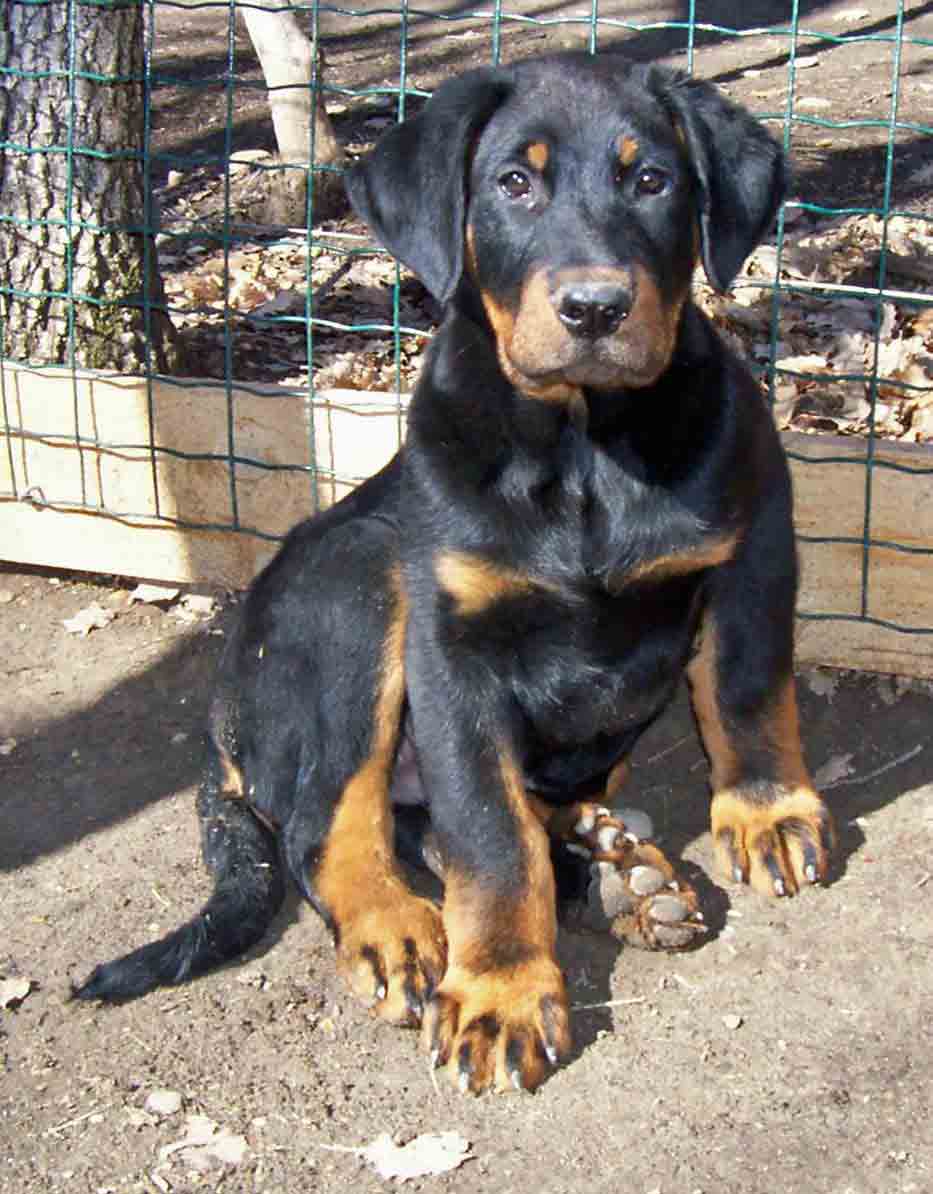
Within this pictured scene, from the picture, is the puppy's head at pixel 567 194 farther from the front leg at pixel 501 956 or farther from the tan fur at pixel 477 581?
the front leg at pixel 501 956

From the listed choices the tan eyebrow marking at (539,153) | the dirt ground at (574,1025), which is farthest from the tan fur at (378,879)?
the tan eyebrow marking at (539,153)

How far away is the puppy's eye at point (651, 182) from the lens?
3484mm

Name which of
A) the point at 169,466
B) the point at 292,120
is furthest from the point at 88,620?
the point at 292,120

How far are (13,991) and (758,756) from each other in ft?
5.69

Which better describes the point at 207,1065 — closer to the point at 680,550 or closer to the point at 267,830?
the point at 267,830

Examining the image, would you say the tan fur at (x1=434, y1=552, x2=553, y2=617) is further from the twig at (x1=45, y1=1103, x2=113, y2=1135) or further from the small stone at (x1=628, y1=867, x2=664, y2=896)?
the twig at (x1=45, y1=1103, x2=113, y2=1135)

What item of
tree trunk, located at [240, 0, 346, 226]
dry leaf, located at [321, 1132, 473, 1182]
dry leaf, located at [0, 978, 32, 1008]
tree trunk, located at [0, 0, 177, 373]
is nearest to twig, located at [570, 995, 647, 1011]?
dry leaf, located at [321, 1132, 473, 1182]

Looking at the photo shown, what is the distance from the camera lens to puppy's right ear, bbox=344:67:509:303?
11.6ft

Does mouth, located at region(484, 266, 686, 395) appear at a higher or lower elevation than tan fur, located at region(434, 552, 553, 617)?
higher

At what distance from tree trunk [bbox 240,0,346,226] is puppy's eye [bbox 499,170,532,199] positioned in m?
3.16

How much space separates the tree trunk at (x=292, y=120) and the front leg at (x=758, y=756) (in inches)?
133

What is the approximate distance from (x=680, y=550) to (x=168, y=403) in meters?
2.10

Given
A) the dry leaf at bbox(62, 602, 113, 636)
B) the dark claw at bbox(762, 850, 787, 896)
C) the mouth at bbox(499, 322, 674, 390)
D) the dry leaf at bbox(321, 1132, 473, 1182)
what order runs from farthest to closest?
the dry leaf at bbox(62, 602, 113, 636)
the dark claw at bbox(762, 850, 787, 896)
the mouth at bbox(499, 322, 674, 390)
the dry leaf at bbox(321, 1132, 473, 1182)

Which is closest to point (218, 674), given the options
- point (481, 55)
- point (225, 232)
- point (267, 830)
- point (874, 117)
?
point (267, 830)
